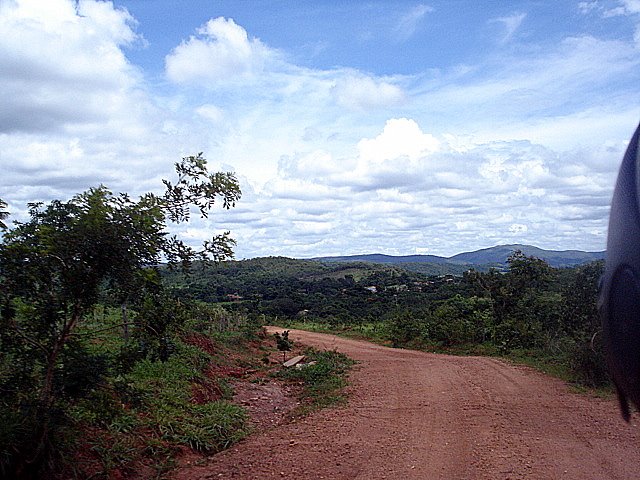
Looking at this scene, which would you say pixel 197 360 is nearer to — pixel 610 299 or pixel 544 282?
pixel 610 299

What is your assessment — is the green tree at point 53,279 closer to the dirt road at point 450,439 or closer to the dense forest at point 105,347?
the dense forest at point 105,347

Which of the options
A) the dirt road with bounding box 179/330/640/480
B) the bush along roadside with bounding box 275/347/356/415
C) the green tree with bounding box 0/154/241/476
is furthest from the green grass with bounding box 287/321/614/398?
the green tree with bounding box 0/154/241/476

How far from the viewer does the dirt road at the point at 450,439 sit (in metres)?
6.00

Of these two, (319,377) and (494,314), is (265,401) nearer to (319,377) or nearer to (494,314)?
(319,377)

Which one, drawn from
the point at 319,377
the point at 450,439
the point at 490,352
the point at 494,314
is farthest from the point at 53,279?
the point at 494,314

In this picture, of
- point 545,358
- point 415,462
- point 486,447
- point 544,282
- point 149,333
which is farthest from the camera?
point 544,282

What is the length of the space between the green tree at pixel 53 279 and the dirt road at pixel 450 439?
1802 millimetres

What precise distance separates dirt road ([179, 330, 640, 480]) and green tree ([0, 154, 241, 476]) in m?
1.80

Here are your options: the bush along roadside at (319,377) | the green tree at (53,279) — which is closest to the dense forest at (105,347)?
the green tree at (53,279)

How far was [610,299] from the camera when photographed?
1389mm

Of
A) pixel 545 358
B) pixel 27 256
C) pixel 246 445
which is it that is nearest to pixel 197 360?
pixel 246 445

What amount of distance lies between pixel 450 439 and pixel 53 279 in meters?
5.13

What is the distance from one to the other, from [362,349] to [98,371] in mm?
12469

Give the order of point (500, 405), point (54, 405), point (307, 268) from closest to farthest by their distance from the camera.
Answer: point (54, 405) < point (500, 405) < point (307, 268)
